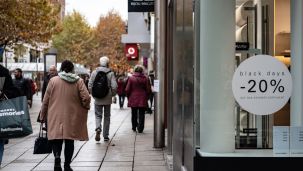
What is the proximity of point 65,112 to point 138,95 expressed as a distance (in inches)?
308

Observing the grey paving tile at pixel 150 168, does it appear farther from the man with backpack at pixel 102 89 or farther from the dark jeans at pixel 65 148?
the man with backpack at pixel 102 89

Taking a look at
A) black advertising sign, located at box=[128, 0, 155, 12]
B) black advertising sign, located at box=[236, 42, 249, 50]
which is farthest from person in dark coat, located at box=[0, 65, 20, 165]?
black advertising sign, located at box=[128, 0, 155, 12]

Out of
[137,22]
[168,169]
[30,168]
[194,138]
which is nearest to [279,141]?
[194,138]

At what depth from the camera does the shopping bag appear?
7.70 metres

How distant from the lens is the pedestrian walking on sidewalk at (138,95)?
54.7ft

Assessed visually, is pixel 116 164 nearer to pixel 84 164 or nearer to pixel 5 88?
pixel 84 164

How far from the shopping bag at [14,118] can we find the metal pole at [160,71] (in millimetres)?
5172

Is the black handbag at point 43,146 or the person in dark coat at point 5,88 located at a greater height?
the person in dark coat at point 5,88

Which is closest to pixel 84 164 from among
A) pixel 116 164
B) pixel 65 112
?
pixel 116 164

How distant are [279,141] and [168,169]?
424 centimetres

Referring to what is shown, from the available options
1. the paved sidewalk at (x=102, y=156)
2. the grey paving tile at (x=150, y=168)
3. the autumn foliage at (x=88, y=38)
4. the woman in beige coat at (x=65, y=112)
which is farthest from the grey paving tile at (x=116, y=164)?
the autumn foliage at (x=88, y=38)

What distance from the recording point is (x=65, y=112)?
9.13 meters

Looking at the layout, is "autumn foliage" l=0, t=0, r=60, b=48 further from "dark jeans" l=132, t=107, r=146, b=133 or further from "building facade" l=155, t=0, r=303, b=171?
"building facade" l=155, t=0, r=303, b=171

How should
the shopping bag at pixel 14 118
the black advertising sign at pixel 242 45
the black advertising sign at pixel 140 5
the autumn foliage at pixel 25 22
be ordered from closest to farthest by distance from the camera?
the black advertising sign at pixel 242 45 → the shopping bag at pixel 14 118 → the black advertising sign at pixel 140 5 → the autumn foliage at pixel 25 22
